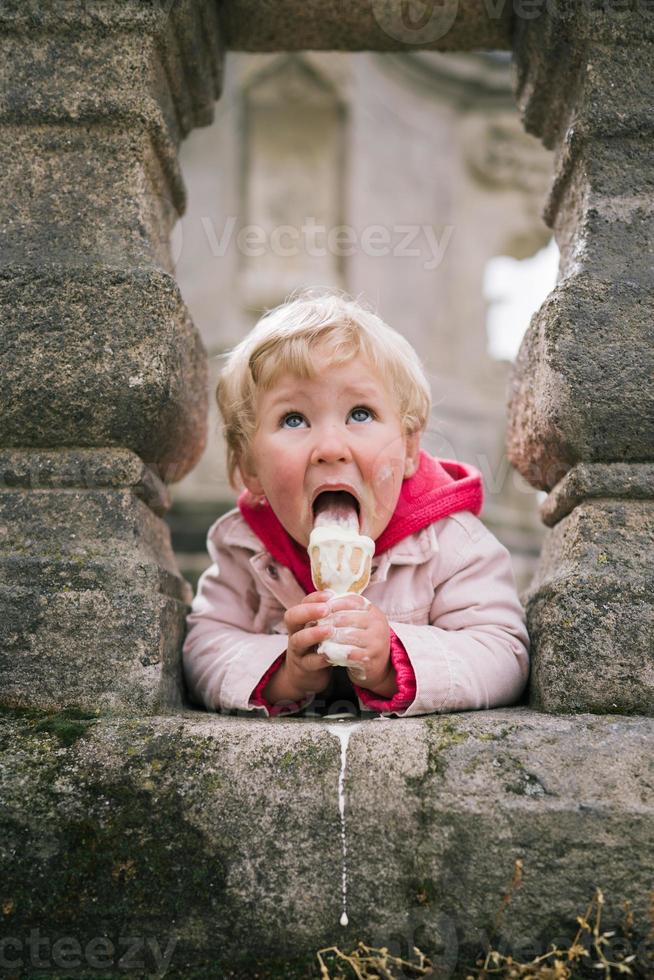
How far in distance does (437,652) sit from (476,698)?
0.42ft

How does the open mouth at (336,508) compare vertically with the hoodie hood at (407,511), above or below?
above

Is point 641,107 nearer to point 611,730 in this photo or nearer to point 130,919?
point 611,730

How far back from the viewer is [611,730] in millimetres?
1657

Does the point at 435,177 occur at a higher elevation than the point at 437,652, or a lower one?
lower

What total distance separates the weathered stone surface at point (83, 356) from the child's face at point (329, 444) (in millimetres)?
281

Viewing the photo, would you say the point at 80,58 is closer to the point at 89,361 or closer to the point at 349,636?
the point at 89,361

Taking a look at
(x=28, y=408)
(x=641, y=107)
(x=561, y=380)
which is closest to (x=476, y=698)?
(x=561, y=380)

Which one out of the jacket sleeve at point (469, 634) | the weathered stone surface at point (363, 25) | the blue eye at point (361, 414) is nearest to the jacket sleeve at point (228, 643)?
the jacket sleeve at point (469, 634)

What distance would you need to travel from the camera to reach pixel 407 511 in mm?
2232

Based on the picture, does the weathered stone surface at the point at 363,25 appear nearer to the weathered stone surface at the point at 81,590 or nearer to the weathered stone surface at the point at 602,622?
the weathered stone surface at the point at 81,590

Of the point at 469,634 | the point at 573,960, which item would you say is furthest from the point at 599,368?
the point at 573,960

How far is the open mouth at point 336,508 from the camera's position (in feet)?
6.60

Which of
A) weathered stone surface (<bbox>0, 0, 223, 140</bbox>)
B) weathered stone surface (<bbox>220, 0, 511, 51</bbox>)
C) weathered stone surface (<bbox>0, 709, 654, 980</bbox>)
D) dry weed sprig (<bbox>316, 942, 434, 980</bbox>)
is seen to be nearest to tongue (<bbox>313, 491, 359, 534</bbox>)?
weathered stone surface (<bbox>0, 709, 654, 980</bbox>)

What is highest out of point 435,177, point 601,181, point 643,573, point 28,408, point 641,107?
point 641,107
